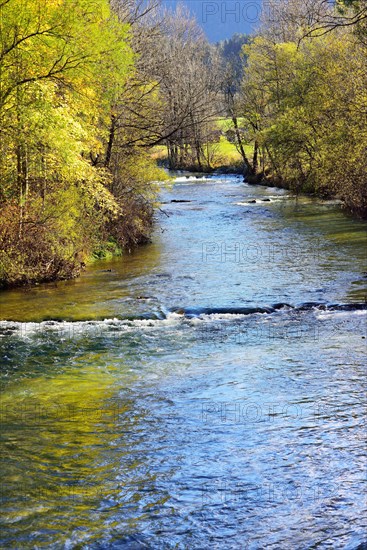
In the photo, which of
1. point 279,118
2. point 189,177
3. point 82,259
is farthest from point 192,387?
point 189,177

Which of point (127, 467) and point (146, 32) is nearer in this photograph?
point (127, 467)

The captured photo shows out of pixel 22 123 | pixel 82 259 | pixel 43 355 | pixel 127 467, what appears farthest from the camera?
pixel 82 259

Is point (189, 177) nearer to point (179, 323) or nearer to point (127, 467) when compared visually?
point (179, 323)

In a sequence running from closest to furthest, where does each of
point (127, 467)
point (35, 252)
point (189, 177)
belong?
point (127, 467)
point (35, 252)
point (189, 177)

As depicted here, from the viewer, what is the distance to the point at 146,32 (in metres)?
30.4

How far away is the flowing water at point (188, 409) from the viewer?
718 cm

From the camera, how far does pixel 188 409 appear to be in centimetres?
1050

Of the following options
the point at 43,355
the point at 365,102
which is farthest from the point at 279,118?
the point at 43,355

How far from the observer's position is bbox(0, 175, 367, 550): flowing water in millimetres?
7184

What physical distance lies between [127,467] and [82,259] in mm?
15180

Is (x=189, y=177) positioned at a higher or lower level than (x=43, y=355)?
higher

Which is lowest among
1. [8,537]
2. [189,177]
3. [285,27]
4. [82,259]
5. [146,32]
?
[8,537]

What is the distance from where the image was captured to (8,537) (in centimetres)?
686

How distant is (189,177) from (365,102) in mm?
35867
